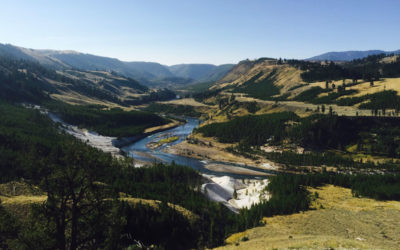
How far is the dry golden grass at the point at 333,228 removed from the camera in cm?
4719

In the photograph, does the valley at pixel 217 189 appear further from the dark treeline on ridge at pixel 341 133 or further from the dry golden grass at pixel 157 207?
the dark treeline on ridge at pixel 341 133

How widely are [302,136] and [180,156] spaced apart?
86.8 m

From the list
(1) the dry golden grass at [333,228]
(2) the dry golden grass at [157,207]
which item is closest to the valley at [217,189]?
(1) the dry golden grass at [333,228]

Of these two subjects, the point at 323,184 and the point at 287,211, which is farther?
the point at 323,184

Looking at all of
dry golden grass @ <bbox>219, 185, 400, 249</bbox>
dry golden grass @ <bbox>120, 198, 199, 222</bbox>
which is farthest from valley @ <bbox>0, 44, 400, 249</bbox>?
dry golden grass @ <bbox>120, 198, 199, 222</bbox>

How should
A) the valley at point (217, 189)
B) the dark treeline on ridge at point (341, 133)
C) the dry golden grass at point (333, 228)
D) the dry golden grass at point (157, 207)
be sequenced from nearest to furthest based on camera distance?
the valley at point (217, 189)
the dry golden grass at point (333, 228)
the dry golden grass at point (157, 207)
the dark treeline on ridge at point (341, 133)

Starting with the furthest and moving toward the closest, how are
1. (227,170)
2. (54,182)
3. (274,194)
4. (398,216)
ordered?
(227,170) → (274,194) → (398,216) → (54,182)

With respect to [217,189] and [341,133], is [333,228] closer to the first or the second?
[217,189]

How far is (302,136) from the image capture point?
186250 millimetres

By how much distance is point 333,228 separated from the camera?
64.4m

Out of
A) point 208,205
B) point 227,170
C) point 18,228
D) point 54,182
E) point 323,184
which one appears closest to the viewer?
point 18,228

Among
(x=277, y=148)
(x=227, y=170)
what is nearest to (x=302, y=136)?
(x=277, y=148)

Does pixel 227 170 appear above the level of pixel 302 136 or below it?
below

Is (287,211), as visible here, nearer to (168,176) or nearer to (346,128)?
(168,176)
